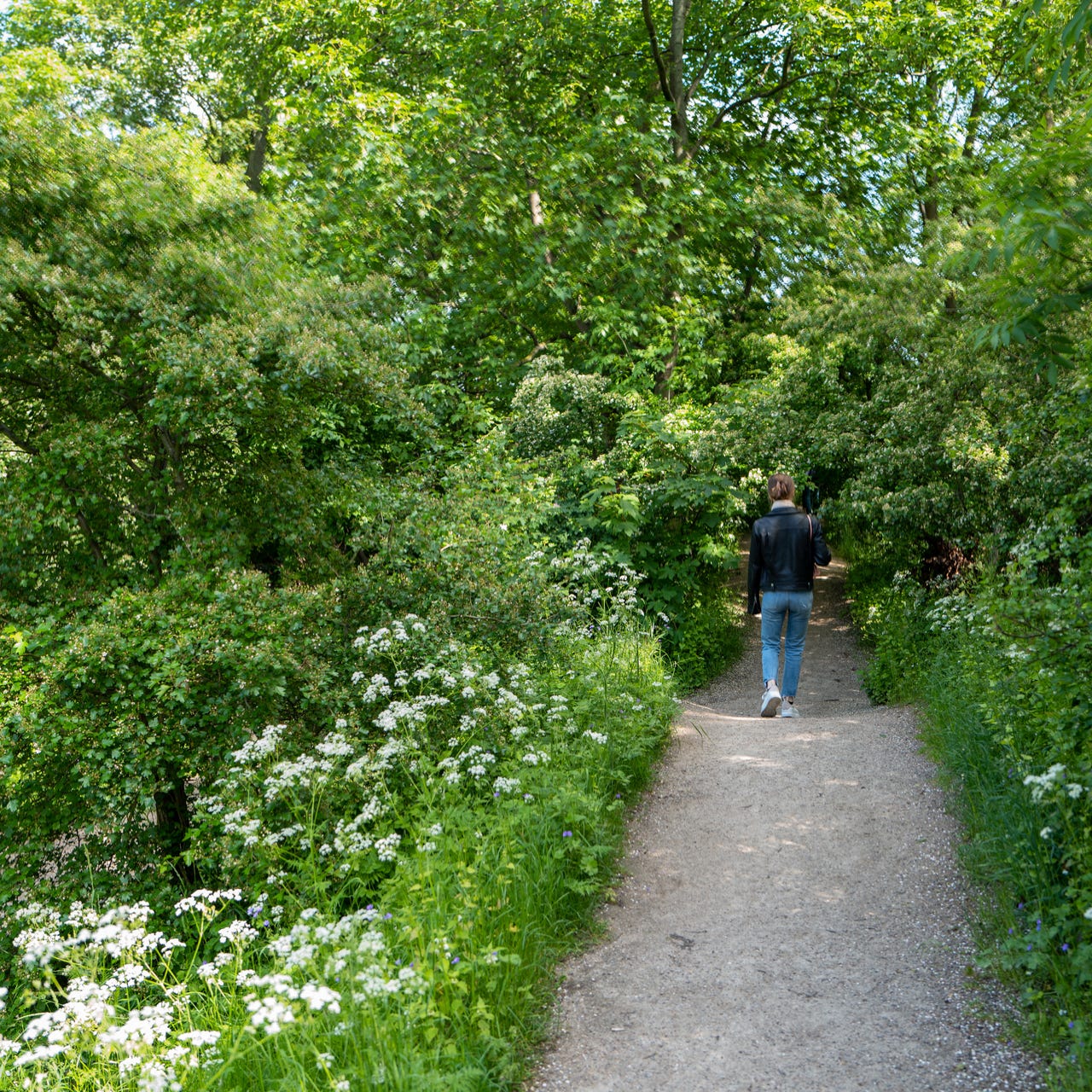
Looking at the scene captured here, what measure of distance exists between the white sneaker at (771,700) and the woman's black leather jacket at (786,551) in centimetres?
75

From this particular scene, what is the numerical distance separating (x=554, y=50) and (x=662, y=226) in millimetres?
4210

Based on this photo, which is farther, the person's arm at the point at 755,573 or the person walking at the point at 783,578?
the person's arm at the point at 755,573

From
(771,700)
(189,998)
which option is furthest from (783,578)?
(189,998)

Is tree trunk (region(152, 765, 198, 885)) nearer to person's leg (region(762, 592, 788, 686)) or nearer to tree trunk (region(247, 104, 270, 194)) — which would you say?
person's leg (region(762, 592, 788, 686))

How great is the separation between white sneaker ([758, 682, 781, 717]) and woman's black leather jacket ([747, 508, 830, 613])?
0.75m

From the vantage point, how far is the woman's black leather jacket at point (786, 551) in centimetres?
855

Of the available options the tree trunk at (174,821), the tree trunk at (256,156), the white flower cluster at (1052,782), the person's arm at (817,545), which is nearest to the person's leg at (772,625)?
the person's arm at (817,545)

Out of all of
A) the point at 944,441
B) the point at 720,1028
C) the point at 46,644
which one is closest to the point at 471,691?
the point at 720,1028

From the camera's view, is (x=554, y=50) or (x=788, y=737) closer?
(x=788, y=737)

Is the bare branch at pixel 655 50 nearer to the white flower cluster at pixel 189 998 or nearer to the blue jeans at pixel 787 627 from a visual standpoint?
the blue jeans at pixel 787 627

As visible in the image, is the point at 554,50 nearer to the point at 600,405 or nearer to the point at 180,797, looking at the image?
the point at 600,405

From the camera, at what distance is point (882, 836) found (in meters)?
5.44

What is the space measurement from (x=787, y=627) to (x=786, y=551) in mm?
742

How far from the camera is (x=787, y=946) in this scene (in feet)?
14.5
